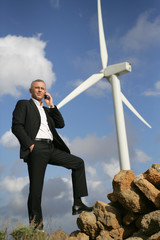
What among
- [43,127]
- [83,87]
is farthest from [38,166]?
[83,87]

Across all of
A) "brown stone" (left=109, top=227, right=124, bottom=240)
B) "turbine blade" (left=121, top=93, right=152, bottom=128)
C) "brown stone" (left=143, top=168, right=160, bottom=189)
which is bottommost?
"brown stone" (left=109, top=227, right=124, bottom=240)

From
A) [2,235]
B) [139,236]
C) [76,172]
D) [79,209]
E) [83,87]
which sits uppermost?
[83,87]

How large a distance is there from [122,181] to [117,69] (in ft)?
37.3

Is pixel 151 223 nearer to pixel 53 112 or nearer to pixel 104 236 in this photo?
pixel 104 236

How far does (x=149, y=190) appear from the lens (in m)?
7.66

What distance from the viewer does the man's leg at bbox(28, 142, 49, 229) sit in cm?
806

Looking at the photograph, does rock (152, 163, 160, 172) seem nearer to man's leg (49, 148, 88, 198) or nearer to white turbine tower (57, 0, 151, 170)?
man's leg (49, 148, 88, 198)

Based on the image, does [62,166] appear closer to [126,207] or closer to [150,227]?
[126,207]

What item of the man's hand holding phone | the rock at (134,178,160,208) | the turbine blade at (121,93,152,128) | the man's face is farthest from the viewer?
the turbine blade at (121,93,152,128)

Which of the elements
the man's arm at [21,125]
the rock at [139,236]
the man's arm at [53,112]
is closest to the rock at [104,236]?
the rock at [139,236]

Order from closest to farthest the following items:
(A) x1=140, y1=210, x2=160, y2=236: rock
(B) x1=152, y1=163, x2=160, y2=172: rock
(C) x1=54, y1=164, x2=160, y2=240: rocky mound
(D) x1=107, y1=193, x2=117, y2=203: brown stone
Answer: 1. (A) x1=140, y1=210, x2=160, y2=236: rock
2. (C) x1=54, y1=164, x2=160, y2=240: rocky mound
3. (B) x1=152, y1=163, x2=160, y2=172: rock
4. (D) x1=107, y1=193, x2=117, y2=203: brown stone

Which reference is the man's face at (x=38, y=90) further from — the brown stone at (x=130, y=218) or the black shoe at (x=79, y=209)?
the brown stone at (x=130, y=218)

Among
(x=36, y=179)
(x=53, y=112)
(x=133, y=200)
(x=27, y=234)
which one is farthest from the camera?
(x=53, y=112)

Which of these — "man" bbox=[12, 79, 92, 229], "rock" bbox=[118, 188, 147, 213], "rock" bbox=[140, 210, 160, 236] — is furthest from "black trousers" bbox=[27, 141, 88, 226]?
"rock" bbox=[140, 210, 160, 236]
